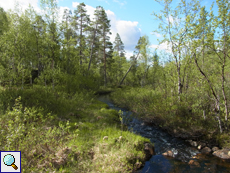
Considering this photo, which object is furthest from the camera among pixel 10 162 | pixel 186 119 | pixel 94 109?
pixel 94 109

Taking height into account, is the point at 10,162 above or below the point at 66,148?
above

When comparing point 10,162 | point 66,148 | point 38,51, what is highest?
point 38,51

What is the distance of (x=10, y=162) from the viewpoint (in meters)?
3.61

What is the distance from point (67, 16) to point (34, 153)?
35.6 meters

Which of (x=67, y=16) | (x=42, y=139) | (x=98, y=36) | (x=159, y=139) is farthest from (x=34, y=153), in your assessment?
(x=67, y=16)

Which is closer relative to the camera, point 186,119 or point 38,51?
point 186,119

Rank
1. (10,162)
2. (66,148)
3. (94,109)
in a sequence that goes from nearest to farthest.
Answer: (10,162) → (66,148) → (94,109)

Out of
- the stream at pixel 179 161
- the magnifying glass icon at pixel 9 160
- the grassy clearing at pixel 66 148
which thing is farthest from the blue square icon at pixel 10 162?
the stream at pixel 179 161

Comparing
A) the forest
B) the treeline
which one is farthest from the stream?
the treeline

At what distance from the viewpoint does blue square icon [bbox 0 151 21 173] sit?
339 centimetres

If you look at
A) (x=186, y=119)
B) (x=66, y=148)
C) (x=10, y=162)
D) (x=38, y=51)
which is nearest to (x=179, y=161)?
(x=186, y=119)

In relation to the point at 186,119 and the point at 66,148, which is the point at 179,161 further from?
the point at 66,148

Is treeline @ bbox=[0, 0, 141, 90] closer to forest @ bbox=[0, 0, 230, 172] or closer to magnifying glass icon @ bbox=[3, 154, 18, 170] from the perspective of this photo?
forest @ bbox=[0, 0, 230, 172]

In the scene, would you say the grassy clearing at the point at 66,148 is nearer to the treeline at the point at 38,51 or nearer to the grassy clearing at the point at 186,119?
the grassy clearing at the point at 186,119
